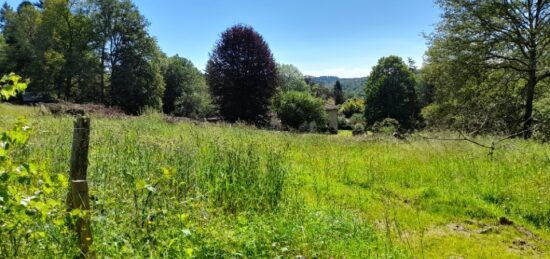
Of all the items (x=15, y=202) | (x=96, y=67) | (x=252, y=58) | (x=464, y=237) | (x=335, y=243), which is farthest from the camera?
(x=96, y=67)

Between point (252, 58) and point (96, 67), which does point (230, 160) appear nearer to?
point (252, 58)

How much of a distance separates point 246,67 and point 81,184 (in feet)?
80.4

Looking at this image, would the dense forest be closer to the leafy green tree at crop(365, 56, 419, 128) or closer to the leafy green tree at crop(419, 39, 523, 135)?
the leafy green tree at crop(419, 39, 523, 135)

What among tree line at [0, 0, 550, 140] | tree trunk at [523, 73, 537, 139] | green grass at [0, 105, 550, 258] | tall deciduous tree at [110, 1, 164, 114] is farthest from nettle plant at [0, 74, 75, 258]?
tall deciduous tree at [110, 1, 164, 114]

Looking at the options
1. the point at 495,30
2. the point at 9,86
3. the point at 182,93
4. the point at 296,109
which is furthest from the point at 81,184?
the point at 182,93

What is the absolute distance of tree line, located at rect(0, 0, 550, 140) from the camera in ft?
60.6

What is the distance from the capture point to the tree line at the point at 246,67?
1848 centimetres

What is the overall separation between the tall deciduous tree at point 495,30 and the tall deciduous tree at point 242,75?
12.6 m

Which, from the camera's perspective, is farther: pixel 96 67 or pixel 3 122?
pixel 96 67

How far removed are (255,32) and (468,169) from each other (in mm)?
22462

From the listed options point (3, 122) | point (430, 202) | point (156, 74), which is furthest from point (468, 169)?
point (156, 74)

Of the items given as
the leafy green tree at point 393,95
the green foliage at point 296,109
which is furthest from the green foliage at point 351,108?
the green foliage at point 296,109

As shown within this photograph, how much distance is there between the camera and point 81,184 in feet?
9.51

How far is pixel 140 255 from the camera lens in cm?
295
